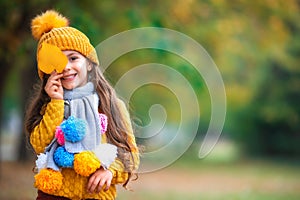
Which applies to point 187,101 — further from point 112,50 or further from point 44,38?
point 44,38

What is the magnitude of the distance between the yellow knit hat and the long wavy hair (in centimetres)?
10

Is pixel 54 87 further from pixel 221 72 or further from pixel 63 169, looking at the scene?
pixel 221 72

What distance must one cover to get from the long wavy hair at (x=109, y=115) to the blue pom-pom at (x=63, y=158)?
262 mm

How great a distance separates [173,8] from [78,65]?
806cm

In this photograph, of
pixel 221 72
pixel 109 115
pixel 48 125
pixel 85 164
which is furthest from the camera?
pixel 221 72

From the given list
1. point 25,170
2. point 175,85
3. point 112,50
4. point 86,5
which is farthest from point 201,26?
point 112,50

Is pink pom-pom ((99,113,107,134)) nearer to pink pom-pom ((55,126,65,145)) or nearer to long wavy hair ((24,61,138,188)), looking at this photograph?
long wavy hair ((24,61,138,188))

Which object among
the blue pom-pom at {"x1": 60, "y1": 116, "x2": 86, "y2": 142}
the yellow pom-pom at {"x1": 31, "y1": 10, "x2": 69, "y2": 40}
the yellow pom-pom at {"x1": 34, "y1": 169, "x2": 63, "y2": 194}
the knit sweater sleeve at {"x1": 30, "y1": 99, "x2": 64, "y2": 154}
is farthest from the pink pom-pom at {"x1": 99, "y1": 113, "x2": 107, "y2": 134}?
the yellow pom-pom at {"x1": 31, "y1": 10, "x2": 69, "y2": 40}

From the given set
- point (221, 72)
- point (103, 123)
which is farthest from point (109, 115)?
point (221, 72)

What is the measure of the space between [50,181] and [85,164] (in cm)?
21

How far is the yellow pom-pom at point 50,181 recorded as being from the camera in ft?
11.7

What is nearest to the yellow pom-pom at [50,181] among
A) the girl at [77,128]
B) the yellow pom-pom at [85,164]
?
the girl at [77,128]

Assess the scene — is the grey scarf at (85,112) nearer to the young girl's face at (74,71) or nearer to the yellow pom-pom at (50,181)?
the young girl's face at (74,71)

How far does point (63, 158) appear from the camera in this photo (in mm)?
3561
